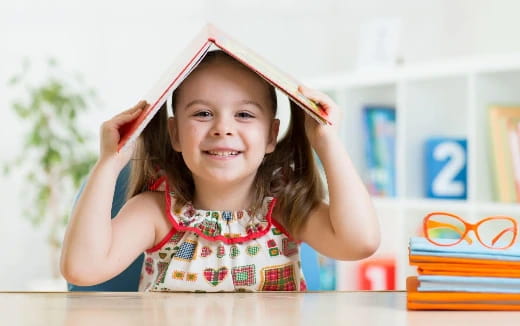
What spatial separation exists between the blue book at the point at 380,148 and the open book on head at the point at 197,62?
2663 millimetres

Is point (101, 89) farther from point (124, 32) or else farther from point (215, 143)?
point (215, 143)

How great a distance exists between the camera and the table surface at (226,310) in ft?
3.08

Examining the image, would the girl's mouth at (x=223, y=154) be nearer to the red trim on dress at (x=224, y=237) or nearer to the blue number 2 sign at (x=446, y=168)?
the red trim on dress at (x=224, y=237)

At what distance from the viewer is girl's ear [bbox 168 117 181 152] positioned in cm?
145

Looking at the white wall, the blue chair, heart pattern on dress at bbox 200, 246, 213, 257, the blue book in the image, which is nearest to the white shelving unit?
the blue book

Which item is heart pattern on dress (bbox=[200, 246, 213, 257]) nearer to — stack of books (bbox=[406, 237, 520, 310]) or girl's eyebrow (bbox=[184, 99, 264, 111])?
girl's eyebrow (bbox=[184, 99, 264, 111])

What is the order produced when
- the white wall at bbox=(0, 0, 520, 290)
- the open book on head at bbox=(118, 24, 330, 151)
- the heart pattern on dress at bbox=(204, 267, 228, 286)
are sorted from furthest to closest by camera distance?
the white wall at bbox=(0, 0, 520, 290), the heart pattern on dress at bbox=(204, 267, 228, 286), the open book on head at bbox=(118, 24, 330, 151)

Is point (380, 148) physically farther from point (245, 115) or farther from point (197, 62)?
point (197, 62)

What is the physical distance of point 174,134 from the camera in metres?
1.46

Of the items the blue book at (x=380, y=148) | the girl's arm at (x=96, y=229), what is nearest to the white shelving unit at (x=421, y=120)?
the blue book at (x=380, y=148)

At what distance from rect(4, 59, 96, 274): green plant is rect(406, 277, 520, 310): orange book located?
3.09 m

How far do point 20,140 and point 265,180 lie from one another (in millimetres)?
2930

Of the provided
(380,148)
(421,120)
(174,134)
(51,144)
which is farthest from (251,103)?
(51,144)

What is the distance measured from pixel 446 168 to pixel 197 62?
251 centimetres
